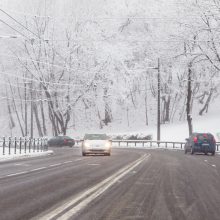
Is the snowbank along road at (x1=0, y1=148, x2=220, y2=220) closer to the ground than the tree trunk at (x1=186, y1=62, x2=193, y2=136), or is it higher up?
closer to the ground

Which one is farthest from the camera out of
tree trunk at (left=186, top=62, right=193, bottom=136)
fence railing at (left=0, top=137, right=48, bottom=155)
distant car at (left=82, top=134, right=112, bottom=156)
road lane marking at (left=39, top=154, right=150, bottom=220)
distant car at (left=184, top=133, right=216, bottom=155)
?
tree trunk at (left=186, top=62, right=193, bottom=136)

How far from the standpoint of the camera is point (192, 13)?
49.1 m

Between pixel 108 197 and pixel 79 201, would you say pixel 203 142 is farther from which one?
pixel 79 201

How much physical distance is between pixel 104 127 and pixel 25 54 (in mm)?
15446

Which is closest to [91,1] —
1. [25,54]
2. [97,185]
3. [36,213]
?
[25,54]

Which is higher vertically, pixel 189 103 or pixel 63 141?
pixel 189 103

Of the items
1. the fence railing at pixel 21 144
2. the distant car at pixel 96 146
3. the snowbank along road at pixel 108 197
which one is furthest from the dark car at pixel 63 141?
the snowbank along road at pixel 108 197

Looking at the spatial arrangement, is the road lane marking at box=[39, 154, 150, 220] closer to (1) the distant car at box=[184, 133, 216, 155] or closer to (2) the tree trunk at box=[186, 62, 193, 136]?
(1) the distant car at box=[184, 133, 216, 155]

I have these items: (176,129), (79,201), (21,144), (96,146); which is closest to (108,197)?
(79,201)

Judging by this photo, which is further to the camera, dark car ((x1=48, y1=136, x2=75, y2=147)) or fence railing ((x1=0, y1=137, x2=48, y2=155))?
dark car ((x1=48, y1=136, x2=75, y2=147))

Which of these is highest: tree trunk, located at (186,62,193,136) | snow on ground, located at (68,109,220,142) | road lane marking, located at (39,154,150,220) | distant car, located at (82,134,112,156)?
tree trunk, located at (186,62,193,136)

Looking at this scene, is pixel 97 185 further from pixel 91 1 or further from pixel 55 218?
pixel 91 1

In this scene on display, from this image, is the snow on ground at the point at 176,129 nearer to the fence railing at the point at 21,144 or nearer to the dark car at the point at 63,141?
the dark car at the point at 63,141

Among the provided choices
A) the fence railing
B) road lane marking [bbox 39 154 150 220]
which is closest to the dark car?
the fence railing
